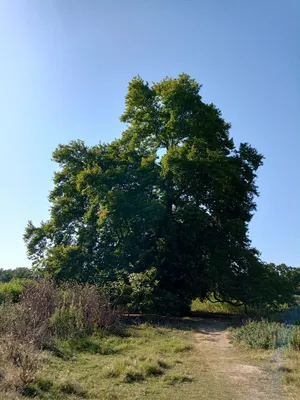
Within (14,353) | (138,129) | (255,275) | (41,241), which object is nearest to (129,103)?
(138,129)

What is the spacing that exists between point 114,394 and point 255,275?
52.1 ft

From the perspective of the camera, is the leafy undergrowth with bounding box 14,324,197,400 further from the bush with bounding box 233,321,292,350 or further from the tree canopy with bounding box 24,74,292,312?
the tree canopy with bounding box 24,74,292,312

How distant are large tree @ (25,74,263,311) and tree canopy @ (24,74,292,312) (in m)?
0.06

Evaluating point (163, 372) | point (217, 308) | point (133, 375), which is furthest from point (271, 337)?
point (217, 308)

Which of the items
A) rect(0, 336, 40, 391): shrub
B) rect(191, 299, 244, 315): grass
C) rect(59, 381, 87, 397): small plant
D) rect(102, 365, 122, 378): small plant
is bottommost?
rect(59, 381, 87, 397): small plant

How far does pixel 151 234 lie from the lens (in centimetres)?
2252

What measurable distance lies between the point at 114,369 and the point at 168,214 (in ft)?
45.1

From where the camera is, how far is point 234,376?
8.90 m

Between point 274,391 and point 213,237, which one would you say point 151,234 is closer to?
point 213,237

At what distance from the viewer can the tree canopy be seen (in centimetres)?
2109

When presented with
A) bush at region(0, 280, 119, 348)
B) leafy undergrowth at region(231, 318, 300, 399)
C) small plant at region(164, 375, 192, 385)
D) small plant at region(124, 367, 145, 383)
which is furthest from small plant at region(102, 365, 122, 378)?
leafy undergrowth at region(231, 318, 300, 399)

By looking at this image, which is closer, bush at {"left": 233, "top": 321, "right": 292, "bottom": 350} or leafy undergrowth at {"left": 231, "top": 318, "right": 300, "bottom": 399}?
leafy undergrowth at {"left": 231, "top": 318, "right": 300, "bottom": 399}

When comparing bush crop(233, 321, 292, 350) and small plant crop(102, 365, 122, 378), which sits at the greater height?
bush crop(233, 321, 292, 350)

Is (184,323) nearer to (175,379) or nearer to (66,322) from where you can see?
(66,322)
